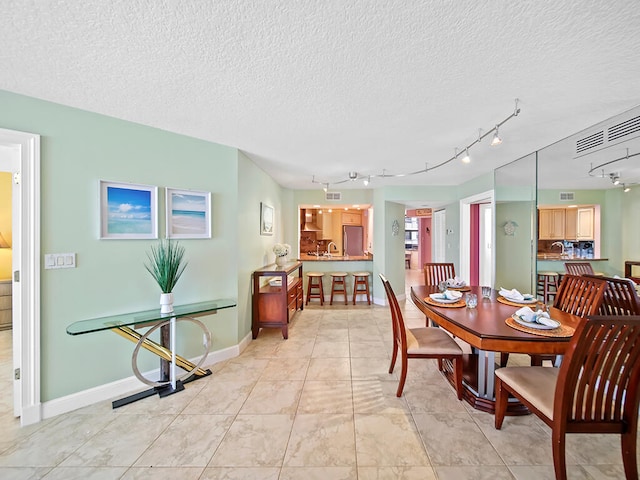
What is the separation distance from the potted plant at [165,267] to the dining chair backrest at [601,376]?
9.34ft

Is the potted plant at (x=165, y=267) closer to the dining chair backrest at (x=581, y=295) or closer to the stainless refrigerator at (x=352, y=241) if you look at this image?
the dining chair backrest at (x=581, y=295)

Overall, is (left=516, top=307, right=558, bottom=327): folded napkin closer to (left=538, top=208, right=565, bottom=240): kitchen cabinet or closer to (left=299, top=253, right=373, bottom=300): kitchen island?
(left=538, top=208, right=565, bottom=240): kitchen cabinet

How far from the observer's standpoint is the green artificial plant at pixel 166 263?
2371mm

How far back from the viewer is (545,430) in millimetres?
1914

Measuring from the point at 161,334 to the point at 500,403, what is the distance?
2926mm

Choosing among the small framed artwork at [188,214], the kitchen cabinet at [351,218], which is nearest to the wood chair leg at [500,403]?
the small framed artwork at [188,214]

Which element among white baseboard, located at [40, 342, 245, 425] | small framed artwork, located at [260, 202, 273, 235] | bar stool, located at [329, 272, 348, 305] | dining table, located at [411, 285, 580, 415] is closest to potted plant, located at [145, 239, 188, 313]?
white baseboard, located at [40, 342, 245, 425]

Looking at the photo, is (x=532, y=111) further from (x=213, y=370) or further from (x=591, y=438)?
(x=213, y=370)

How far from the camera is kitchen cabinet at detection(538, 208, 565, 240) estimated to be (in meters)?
3.26

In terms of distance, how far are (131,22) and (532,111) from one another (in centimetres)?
283

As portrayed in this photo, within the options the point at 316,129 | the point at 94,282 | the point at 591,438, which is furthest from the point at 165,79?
the point at 591,438

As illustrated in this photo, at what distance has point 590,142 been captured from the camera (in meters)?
2.66

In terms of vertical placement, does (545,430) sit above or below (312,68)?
below

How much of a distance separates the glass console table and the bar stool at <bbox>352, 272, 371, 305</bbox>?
3.15 meters
